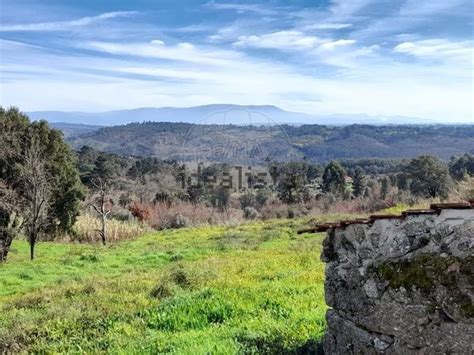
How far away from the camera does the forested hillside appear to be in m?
74.4

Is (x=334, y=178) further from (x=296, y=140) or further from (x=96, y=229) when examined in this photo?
(x=296, y=140)

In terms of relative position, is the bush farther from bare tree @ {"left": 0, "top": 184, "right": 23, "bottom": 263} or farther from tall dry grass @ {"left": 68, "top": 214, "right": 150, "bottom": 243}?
bare tree @ {"left": 0, "top": 184, "right": 23, "bottom": 263}

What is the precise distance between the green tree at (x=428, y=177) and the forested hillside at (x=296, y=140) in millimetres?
27150

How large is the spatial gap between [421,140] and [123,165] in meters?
83.7

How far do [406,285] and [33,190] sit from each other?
20832 mm

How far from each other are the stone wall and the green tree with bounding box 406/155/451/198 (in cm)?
3856

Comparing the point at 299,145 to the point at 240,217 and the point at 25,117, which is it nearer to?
the point at 240,217

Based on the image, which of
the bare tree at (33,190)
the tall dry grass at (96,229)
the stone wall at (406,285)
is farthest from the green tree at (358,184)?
the stone wall at (406,285)

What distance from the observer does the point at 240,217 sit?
42438 millimetres

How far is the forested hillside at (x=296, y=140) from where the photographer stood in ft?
244

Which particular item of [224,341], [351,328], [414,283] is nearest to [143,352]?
[224,341]

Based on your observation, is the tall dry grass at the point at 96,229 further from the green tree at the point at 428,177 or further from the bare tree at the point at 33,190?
the green tree at the point at 428,177

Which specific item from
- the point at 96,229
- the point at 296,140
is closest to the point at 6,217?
the point at 96,229

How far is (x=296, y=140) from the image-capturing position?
11788cm
